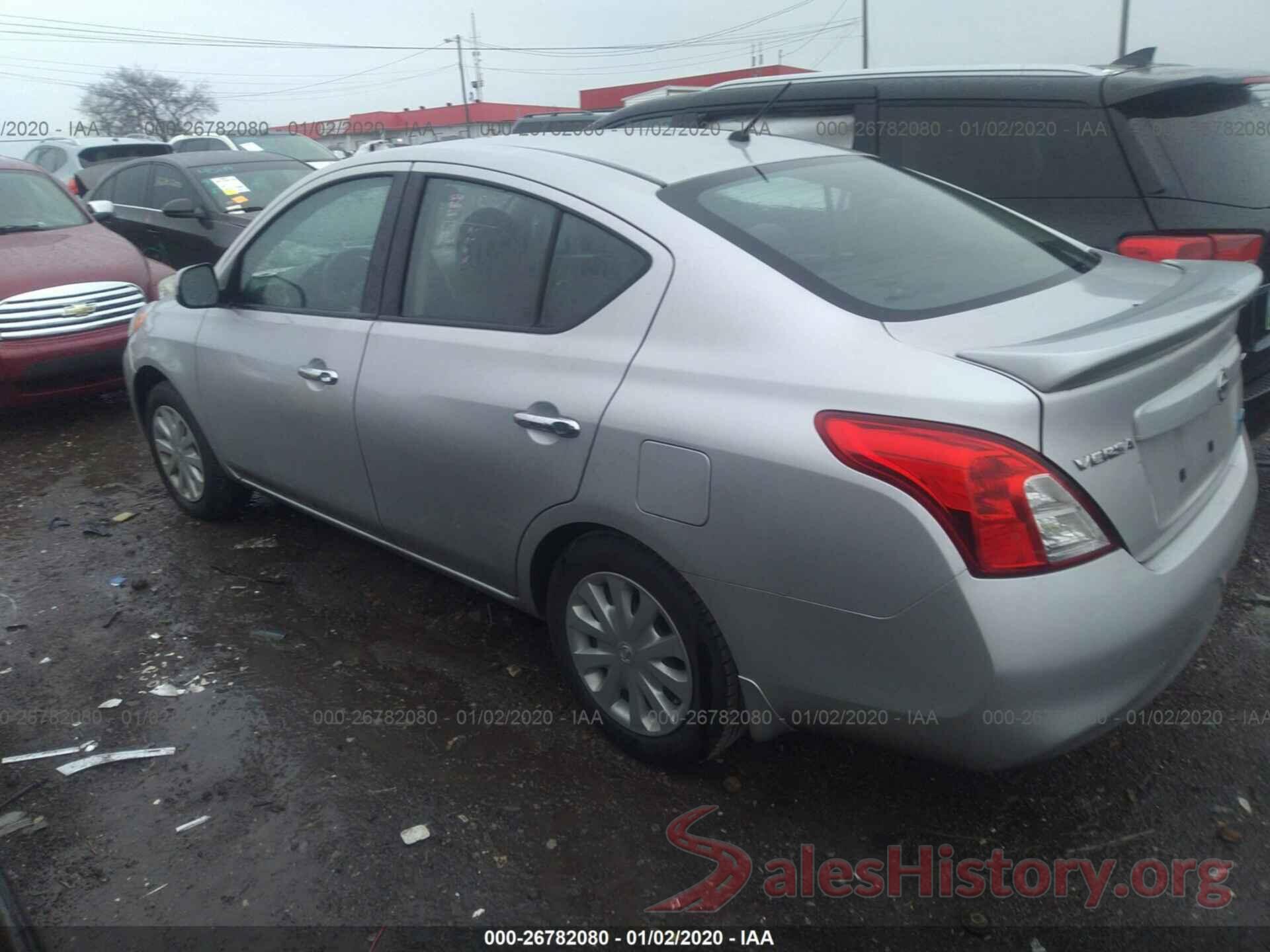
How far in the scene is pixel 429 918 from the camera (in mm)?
2350

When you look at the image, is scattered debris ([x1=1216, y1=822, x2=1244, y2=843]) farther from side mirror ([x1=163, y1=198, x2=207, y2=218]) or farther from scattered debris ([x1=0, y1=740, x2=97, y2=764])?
side mirror ([x1=163, y1=198, x2=207, y2=218])

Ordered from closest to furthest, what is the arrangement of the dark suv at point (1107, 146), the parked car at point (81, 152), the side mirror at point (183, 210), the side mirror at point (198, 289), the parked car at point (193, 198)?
the dark suv at point (1107, 146)
the side mirror at point (198, 289)
the side mirror at point (183, 210)
the parked car at point (193, 198)
the parked car at point (81, 152)

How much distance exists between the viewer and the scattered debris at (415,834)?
2590 millimetres

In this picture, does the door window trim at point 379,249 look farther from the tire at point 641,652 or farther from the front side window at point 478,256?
the tire at point 641,652

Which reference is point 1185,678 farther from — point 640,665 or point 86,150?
point 86,150

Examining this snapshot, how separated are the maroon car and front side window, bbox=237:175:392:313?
9.47 ft

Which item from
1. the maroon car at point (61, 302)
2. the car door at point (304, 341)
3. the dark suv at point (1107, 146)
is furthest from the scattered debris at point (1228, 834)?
the maroon car at point (61, 302)

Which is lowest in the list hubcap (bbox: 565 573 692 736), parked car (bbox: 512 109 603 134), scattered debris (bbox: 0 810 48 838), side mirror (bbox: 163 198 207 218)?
scattered debris (bbox: 0 810 48 838)

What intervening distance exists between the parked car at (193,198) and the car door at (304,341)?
16.4 ft

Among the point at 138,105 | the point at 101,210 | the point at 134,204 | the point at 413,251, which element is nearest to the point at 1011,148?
the point at 413,251

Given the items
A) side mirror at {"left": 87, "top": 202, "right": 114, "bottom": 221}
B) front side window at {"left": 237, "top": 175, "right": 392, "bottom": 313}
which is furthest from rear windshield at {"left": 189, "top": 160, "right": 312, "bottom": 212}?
front side window at {"left": 237, "top": 175, "right": 392, "bottom": 313}

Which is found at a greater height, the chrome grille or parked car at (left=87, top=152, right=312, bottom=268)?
parked car at (left=87, top=152, right=312, bottom=268)

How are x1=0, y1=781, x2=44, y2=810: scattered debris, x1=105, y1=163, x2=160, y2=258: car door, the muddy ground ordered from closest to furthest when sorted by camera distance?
the muddy ground
x1=0, y1=781, x2=44, y2=810: scattered debris
x1=105, y1=163, x2=160, y2=258: car door

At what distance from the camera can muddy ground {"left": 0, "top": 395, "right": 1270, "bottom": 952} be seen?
7.63 feet
